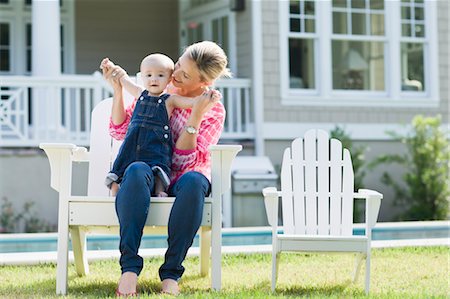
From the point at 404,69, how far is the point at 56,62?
420cm

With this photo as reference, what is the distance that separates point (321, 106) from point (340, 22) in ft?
3.35

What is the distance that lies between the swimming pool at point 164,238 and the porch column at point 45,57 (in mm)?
2600

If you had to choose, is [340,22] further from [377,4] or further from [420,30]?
[420,30]

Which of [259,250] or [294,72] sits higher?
[294,72]

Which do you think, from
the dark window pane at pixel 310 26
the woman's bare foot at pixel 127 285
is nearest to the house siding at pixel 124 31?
the dark window pane at pixel 310 26

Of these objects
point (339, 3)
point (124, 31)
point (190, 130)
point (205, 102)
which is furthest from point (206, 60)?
point (124, 31)

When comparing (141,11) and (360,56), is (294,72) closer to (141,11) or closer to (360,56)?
(360,56)

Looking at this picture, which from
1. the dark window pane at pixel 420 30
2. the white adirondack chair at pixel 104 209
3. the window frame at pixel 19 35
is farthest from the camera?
the window frame at pixel 19 35

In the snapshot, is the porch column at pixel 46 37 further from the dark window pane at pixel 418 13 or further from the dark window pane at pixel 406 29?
the dark window pane at pixel 418 13

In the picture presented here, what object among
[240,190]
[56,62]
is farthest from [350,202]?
[56,62]

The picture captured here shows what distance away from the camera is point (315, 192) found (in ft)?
16.1

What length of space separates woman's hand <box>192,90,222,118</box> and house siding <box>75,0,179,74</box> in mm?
7564

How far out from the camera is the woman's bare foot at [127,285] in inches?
157

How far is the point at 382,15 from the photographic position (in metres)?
10.8
